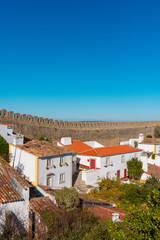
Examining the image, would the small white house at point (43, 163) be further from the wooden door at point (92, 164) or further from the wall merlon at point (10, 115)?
the wall merlon at point (10, 115)

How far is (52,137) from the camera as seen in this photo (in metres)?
26.2

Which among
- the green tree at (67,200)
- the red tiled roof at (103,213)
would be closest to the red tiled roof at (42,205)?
the green tree at (67,200)

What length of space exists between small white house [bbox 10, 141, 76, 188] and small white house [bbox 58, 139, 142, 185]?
9.64 feet

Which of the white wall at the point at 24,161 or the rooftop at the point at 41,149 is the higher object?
the rooftop at the point at 41,149

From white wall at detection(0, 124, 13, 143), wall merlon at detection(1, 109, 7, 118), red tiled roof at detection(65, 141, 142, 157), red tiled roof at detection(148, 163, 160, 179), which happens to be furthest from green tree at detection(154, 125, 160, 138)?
white wall at detection(0, 124, 13, 143)

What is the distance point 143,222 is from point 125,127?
118 feet

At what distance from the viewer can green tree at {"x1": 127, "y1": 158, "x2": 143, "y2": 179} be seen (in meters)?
22.7

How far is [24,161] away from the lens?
50.9ft

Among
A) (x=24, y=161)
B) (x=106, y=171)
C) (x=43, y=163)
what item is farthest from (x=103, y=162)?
(x=24, y=161)

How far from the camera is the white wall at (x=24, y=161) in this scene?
14.7m

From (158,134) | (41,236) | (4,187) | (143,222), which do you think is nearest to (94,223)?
(41,236)

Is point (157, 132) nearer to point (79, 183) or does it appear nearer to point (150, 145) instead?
point (150, 145)

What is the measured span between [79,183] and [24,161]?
18.7 feet

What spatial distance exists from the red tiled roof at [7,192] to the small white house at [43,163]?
419 centimetres
